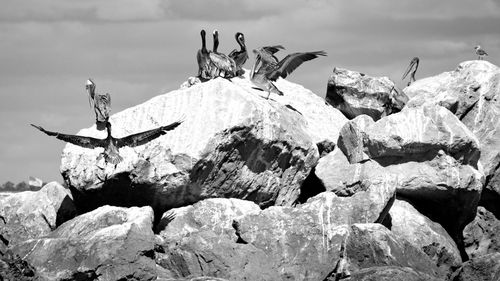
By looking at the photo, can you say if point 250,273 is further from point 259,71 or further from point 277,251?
point 259,71

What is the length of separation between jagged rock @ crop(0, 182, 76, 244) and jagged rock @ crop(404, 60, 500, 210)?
330 inches

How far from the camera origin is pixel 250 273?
20.5 meters

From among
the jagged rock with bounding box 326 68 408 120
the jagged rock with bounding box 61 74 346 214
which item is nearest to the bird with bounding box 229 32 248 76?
the jagged rock with bounding box 326 68 408 120

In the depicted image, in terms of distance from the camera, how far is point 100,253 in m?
20.5

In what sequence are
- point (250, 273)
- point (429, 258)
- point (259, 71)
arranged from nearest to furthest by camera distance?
point (250, 273) → point (429, 258) → point (259, 71)

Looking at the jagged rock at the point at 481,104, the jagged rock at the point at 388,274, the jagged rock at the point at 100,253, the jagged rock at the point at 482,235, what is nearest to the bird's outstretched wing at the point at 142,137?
the jagged rock at the point at 100,253

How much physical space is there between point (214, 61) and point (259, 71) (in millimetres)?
987

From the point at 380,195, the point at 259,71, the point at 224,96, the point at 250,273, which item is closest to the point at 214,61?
the point at 259,71

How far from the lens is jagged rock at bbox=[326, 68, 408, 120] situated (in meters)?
28.5

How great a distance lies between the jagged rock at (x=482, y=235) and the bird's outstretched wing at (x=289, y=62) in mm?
4911

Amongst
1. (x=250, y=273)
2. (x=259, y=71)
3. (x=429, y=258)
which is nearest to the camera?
(x=250, y=273)

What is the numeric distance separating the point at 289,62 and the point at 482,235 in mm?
5576

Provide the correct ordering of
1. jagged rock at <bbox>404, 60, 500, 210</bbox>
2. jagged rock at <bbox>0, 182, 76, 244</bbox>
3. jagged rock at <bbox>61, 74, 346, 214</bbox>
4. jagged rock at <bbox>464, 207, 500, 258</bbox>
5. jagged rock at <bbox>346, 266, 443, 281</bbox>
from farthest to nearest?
jagged rock at <bbox>404, 60, 500, 210</bbox>, jagged rock at <bbox>464, 207, 500, 258</bbox>, jagged rock at <bbox>0, 182, 76, 244</bbox>, jagged rock at <bbox>61, 74, 346, 214</bbox>, jagged rock at <bbox>346, 266, 443, 281</bbox>

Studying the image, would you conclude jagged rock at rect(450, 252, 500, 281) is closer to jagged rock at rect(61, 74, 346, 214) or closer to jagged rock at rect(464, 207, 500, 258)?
jagged rock at rect(61, 74, 346, 214)
